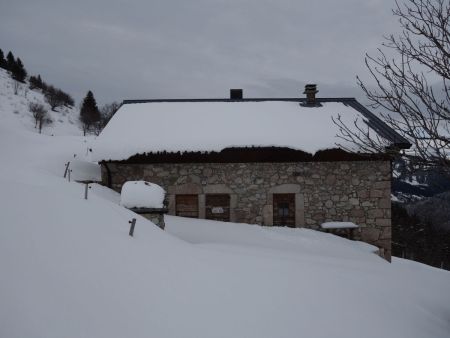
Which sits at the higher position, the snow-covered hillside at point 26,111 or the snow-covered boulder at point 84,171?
the snow-covered hillside at point 26,111

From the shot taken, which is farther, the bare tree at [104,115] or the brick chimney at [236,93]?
the bare tree at [104,115]

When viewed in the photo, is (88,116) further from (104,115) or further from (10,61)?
(10,61)

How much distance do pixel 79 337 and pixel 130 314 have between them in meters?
0.46

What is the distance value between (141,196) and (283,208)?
4166 mm

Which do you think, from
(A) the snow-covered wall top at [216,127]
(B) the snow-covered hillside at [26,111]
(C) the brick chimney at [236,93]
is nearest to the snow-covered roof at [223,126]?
(A) the snow-covered wall top at [216,127]

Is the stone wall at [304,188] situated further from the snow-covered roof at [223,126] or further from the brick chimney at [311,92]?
the brick chimney at [311,92]

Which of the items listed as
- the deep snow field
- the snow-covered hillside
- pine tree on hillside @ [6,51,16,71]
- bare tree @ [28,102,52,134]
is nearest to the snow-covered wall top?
the deep snow field

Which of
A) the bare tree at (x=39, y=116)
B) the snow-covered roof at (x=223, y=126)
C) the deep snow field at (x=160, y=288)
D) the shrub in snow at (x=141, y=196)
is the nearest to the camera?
the deep snow field at (x=160, y=288)

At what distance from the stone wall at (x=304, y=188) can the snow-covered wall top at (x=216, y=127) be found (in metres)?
0.58

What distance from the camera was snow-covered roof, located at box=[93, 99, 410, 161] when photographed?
8266mm

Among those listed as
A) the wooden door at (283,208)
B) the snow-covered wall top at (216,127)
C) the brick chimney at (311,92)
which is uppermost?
the brick chimney at (311,92)

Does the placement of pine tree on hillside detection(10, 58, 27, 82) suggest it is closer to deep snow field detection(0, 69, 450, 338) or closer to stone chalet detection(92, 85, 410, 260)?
stone chalet detection(92, 85, 410, 260)

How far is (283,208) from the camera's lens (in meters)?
8.59

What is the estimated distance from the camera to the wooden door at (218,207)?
8.59 meters
